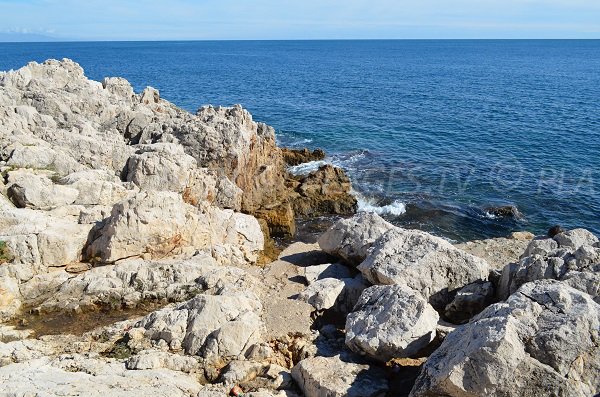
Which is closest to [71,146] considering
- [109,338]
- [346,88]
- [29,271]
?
[29,271]

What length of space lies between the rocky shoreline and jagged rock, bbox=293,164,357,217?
3.79 m

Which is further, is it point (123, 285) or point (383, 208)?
point (383, 208)

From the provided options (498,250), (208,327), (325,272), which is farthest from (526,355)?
(498,250)

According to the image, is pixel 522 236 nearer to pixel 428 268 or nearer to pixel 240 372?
pixel 428 268

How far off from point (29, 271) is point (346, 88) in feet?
269

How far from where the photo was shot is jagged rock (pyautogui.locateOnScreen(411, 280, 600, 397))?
34.8ft

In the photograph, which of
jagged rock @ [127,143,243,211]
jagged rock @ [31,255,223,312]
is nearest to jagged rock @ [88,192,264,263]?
jagged rock @ [31,255,223,312]

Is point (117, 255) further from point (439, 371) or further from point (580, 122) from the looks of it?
point (580, 122)

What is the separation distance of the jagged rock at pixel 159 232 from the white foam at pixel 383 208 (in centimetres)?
1442

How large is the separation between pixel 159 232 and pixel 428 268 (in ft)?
36.3

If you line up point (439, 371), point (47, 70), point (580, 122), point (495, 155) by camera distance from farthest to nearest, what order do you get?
point (580, 122) < point (495, 155) < point (47, 70) < point (439, 371)

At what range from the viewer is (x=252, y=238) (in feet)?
83.6

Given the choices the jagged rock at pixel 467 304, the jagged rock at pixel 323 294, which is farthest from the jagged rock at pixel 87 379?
the jagged rock at pixel 467 304

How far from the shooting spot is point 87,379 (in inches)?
512
